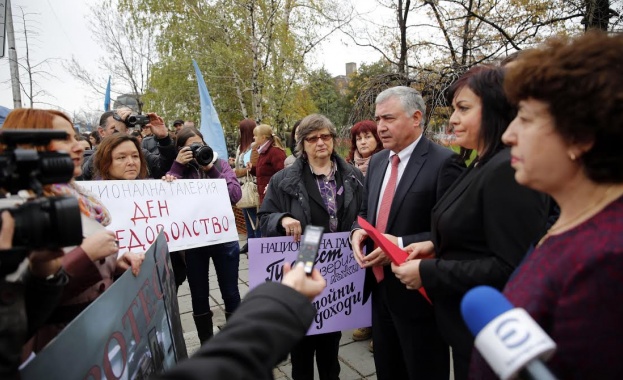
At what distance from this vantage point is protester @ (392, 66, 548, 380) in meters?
1.48

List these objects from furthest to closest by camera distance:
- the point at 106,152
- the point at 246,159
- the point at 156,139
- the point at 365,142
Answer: the point at 246,159 < the point at 365,142 < the point at 156,139 < the point at 106,152

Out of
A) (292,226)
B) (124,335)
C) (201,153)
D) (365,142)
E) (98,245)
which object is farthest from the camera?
(365,142)

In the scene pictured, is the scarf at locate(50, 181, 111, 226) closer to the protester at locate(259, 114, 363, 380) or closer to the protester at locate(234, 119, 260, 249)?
the protester at locate(259, 114, 363, 380)

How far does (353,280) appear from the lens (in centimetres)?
281

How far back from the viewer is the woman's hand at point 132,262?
1589 millimetres

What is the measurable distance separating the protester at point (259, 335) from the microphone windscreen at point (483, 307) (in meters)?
0.37

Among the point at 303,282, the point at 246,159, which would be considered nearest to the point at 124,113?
the point at 246,159

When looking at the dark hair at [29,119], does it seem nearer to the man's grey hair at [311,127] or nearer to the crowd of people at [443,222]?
the crowd of people at [443,222]

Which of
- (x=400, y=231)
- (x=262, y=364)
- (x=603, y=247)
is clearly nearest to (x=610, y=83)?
(x=603, y=247)

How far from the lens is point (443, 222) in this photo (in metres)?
1.69

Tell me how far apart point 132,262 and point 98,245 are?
0.52ft

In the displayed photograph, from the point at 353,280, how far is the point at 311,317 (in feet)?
6.20

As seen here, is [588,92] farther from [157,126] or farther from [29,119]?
[157,126]

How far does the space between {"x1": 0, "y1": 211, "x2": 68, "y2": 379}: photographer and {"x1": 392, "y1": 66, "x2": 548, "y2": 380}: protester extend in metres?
1.34
